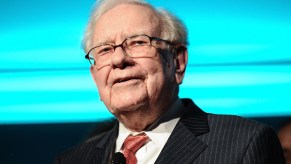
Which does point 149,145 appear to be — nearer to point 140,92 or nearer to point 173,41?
point 140,92

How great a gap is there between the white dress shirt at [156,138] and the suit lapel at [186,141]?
38mm

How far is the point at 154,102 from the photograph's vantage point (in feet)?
5.97

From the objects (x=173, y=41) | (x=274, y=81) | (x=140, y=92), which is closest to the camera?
(x=140, y=92)

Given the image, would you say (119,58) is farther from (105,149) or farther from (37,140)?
(37,140)

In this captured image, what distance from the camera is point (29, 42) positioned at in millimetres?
2996

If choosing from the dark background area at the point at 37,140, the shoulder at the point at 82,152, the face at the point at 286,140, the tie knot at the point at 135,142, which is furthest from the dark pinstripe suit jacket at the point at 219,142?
the dark background area at the point at 37,140

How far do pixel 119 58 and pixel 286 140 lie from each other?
1302 millimetres

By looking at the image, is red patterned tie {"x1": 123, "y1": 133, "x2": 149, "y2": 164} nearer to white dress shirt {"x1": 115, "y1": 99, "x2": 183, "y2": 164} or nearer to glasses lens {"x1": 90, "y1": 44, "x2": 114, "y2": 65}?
white dress shirt {"x1": 115, "y1": 99, "x2": 183, "y2": 164}

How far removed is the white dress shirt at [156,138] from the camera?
1.81m

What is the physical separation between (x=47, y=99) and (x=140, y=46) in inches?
52.4

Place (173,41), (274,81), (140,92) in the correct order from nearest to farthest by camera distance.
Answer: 1. (140,92)
2. (173,41)
3. (274,81)

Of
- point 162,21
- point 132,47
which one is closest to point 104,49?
point 132,47

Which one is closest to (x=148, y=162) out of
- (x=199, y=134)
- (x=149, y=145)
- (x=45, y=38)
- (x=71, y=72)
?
(x=149, y=145)

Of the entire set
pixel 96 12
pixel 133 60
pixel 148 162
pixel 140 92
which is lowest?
pixel 148 162
